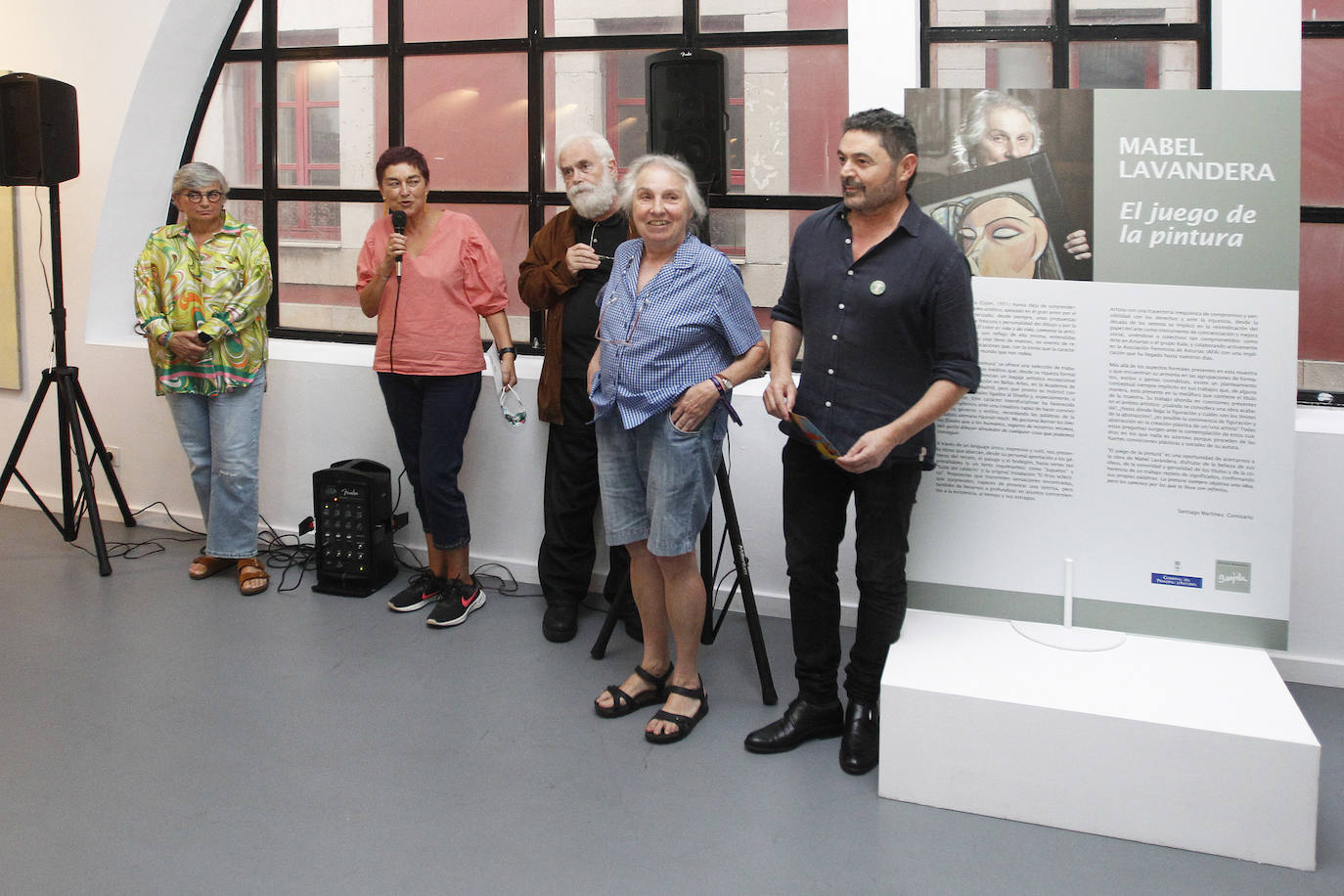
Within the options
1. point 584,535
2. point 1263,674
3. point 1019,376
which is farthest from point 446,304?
point 1263,674

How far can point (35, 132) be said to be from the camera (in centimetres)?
408

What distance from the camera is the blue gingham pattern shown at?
8.62ft

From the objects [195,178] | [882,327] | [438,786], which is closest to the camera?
[882,327]

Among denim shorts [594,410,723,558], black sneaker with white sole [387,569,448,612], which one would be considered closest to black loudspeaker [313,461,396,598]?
black sneaker with white sole [387,569,448,612]

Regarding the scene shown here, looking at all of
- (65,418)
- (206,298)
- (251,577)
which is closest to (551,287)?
(206,298)

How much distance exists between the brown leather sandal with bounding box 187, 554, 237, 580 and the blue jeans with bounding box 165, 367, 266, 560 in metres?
0.08

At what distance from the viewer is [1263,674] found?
2529mm

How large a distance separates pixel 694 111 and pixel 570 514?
1391 millimetres

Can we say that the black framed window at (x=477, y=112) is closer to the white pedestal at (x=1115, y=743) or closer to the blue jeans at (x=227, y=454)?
the blue jeans at (x=227, y=454)

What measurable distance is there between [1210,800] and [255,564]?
332cm

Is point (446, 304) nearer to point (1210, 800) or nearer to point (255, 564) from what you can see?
point (255, 564)

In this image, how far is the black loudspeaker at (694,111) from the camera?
3.39m

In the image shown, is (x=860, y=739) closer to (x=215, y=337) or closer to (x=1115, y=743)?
(x=1115, y=743)

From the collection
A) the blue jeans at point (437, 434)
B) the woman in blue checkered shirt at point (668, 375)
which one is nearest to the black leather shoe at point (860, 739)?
the woman in blue checkered shirt at point (668, 375)
